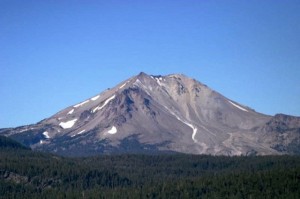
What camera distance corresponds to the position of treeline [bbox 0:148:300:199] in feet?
439

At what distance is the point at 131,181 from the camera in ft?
577

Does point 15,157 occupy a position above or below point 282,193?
above

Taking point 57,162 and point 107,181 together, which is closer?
point 107,181

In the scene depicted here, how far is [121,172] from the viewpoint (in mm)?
188375

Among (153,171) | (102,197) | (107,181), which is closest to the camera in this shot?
(102,197)

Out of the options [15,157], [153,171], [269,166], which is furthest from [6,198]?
[269,166]

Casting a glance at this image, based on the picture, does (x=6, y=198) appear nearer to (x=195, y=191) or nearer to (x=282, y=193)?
(x=195, y=191)

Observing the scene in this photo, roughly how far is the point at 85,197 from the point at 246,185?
104 feet

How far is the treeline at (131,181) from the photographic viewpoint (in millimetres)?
133875

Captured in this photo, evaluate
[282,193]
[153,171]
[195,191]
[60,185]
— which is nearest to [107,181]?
[60,185]

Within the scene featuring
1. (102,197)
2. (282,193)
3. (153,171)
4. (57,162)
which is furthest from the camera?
(153,171)

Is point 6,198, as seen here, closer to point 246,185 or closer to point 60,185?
point 60,185

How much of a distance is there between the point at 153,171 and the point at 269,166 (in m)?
32.0

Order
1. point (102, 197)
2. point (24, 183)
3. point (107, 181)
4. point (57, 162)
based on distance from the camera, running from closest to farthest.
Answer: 1. point (102, 197)
2. point (24, 183)
3. point (107, 181)
4. point (57, 162)
